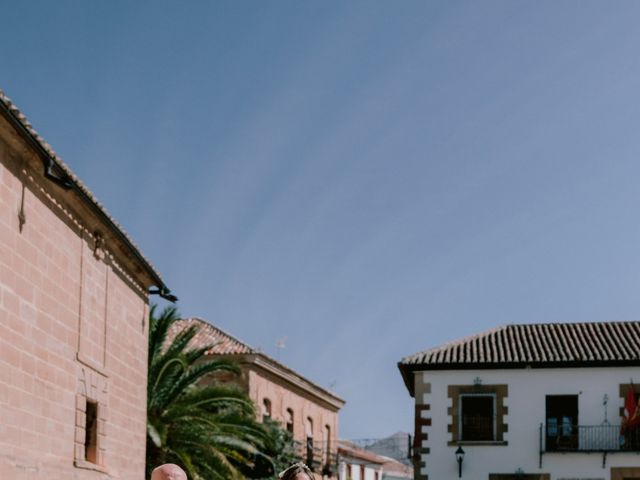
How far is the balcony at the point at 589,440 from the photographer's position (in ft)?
89.6

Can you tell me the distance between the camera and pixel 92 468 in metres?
15.1

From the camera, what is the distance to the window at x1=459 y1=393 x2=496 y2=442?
92.3 ft

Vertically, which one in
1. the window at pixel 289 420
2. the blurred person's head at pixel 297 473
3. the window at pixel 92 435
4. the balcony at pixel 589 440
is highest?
the window at pixel 289 420

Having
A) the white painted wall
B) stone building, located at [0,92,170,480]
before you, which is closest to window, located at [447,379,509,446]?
the white painted wall

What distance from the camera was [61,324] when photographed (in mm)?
13852

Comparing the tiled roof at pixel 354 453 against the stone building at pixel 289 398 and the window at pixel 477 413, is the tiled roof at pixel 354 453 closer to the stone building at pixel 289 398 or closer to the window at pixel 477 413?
the stone building at pixel 289 398

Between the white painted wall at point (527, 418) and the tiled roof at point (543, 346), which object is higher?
the tiled roof at point (543, 346)

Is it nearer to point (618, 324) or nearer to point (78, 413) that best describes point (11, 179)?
point (78, 413)

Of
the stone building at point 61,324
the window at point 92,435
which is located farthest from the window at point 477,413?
the window at point 92,435

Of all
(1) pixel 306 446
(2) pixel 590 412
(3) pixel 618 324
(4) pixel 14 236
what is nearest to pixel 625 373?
(2) pixel 590 412

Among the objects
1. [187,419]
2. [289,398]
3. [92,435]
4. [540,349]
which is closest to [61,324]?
[92,435]

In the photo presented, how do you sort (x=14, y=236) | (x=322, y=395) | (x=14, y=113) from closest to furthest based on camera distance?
(x=14, y=113) → (x=14, y=236) → (x=322, y=395)

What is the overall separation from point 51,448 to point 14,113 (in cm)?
421

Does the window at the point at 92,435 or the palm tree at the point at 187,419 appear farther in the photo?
the palm tree at the point at 187,419
